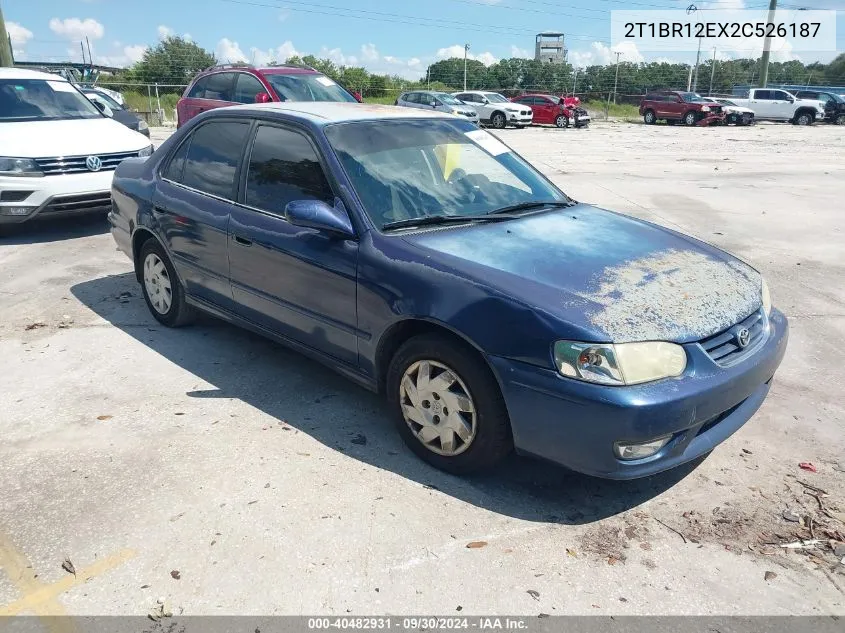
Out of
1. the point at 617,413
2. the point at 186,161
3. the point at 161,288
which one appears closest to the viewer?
the point at 617,413

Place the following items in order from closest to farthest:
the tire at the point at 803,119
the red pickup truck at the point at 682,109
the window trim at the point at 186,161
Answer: the window trim at the point at 186,161
the red pickup truck at the point at 682,109
the tire at the point at 803,119

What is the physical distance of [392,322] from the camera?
10.9 feet

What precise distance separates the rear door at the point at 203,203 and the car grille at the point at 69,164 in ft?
11.4

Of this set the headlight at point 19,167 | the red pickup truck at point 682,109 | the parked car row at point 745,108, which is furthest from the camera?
the parked car row at point 745,108

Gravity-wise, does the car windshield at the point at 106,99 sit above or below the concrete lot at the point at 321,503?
above

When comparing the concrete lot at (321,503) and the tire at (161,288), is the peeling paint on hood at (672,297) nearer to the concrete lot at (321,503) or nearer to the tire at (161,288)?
the concrete lot at (321,503)

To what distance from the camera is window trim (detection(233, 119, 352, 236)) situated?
11.9 feet

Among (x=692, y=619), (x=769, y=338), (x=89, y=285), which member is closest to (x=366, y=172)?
(x=769, y=338)

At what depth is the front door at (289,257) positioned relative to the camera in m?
3.60

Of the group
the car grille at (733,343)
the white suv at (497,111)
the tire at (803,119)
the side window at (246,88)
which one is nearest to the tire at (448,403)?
the car grille at (733,343)

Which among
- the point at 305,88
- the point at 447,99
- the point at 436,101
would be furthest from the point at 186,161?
the point at 447,99

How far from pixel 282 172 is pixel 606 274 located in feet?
6.51

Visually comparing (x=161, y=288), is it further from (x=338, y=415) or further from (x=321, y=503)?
(x=321, y=503)

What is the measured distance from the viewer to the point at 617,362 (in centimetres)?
271
